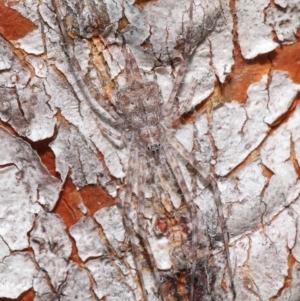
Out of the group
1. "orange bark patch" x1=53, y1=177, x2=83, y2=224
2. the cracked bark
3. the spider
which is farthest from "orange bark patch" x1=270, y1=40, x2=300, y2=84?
"orange bark patch" x1=53, y1=177, x2=83, y2=224

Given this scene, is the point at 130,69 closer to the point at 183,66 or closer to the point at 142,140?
the point at 183,66

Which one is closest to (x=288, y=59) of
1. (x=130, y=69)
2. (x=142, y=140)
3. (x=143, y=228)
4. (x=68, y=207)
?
(x=130, y=69)

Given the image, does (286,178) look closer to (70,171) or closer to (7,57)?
(70,171)

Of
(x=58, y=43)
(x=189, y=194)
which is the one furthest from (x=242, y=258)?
(x=58, y=43)

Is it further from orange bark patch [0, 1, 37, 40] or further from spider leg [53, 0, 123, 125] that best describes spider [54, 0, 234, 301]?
orange bark patch [0, 1, 37, 40]

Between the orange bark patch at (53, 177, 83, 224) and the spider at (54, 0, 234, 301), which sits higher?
the spider at (54, 0, 234, 301)

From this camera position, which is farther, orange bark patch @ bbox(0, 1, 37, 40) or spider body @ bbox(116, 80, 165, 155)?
spider body @ bbox(116, 80, 165, 155)
